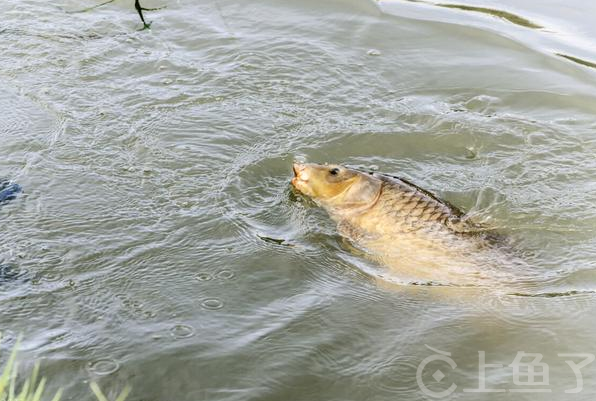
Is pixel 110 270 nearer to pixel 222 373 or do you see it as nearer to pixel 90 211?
pixel 90 211

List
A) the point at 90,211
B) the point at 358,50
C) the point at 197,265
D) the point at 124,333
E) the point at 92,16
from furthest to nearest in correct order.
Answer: the point at 92,16
the point at 358,50
the point at 90,211
the point at 197,265
the point at 124,333

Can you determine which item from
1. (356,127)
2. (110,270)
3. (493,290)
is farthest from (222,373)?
(356,127)

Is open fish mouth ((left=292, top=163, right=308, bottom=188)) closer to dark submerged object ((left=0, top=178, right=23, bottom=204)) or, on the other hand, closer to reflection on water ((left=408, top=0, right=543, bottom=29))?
dark submerged object ((left=0, top=178, right=23, bottom=204))

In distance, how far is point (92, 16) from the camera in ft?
24.0

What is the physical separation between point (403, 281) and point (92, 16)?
439cm

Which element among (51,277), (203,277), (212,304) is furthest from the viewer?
(203,277)

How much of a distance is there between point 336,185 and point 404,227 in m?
0.58

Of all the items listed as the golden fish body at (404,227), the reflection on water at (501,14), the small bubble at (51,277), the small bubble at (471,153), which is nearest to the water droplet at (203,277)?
the small bubble at (51,277)

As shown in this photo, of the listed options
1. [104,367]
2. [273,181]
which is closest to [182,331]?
[104,367]

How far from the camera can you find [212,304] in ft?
13.1

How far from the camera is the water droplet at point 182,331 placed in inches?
148

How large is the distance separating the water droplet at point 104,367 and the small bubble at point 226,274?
855 millimetres

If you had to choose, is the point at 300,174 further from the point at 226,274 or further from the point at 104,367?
the point at 104,367

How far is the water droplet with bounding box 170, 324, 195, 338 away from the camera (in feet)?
12.3
